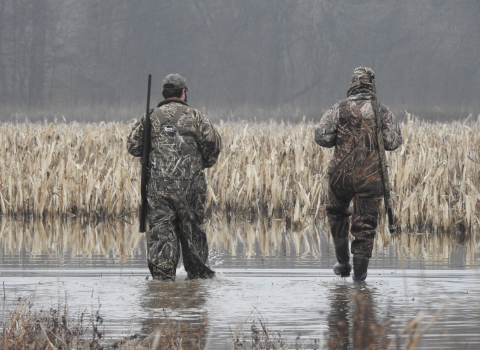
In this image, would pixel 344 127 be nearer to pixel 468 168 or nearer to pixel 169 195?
pixel 169 195

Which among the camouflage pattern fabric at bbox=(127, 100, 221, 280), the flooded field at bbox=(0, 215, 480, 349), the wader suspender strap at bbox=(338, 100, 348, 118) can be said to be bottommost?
the flooded field at bbox=(0, 215, 480, 349)

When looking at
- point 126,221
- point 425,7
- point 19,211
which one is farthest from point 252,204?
point 425,7

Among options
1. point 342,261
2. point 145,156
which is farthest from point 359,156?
point 145,156

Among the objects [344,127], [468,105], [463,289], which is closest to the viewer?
[463,289]

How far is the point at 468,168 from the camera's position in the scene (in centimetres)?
1549

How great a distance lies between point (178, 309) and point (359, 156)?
235 centimetres

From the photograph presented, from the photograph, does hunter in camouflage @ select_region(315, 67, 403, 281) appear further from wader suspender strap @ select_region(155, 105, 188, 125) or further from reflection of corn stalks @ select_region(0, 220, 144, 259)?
A: reflection of corn stalks @ select_region(0, 220, 144, 259)

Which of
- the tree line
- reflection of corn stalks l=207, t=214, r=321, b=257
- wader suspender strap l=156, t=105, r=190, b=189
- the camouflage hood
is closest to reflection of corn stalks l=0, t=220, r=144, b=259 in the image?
reflection of corn stalks l=207, t=214, r=321, b=257

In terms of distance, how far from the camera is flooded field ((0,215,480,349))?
6.40 meters

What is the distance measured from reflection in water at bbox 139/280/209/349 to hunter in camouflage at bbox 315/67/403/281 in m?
1.33

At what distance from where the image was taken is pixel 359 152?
8953 mm

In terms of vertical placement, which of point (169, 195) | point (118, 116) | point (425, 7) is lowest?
point (169, 195)

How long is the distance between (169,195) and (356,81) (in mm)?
1803

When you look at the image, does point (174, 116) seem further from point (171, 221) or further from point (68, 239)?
point (68, 239)
